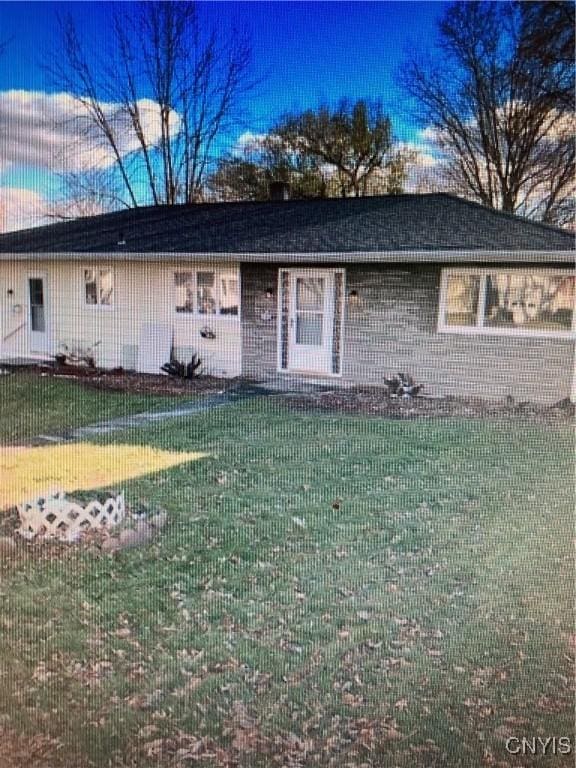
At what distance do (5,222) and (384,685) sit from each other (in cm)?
133

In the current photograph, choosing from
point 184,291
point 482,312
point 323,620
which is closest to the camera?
point 323,620

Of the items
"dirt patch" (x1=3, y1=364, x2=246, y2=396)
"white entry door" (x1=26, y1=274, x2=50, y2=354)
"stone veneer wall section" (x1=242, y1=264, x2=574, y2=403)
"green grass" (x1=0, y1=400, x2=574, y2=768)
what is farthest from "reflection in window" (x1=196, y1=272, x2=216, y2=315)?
"green grass" (x1=0, y1=400, x2=574, y2=768)

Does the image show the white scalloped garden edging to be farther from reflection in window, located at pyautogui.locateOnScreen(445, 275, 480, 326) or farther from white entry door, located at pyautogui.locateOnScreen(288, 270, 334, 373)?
reflection in window, located at pyautogui.locateOnScreen(445, 275, 480, 326)

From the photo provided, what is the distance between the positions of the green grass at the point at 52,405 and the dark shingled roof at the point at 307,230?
1.47ft

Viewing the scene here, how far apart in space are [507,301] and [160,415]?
124 centimetres

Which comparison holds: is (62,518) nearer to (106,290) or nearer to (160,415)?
(160,415)

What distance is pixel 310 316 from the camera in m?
2.43

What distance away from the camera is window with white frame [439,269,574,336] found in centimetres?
144

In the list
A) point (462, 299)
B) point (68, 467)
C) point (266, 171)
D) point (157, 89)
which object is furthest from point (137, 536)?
point (462, 299)

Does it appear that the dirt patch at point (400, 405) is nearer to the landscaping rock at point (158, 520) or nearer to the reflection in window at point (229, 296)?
the landscaping rock at point (158, 520)

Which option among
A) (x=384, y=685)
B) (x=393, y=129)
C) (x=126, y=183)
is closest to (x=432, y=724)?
(x=384, y=685)

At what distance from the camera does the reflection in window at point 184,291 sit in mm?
2512

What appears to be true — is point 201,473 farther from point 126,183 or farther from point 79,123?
point 79,123

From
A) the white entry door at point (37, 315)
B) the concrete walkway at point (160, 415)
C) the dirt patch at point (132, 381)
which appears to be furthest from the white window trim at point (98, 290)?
the concrete walkway at point (160, 415)
